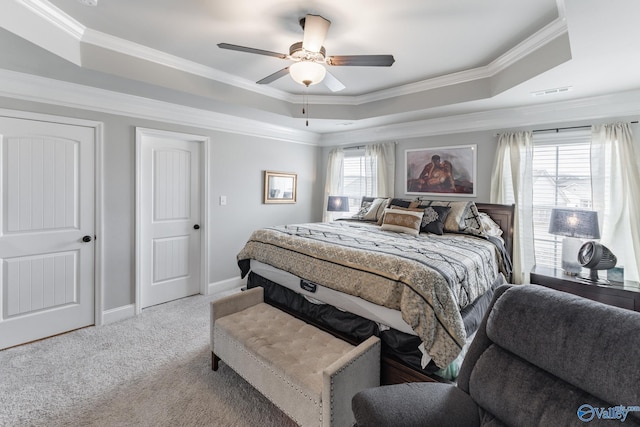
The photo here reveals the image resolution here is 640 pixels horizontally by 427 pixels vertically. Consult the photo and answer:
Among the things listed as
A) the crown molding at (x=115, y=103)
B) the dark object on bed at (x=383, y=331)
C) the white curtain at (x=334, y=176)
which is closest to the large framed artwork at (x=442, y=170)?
the white curtain at (x=334, y=176)

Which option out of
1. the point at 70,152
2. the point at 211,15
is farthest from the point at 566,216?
the point at 70,152

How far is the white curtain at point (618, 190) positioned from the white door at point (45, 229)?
17.3 feet

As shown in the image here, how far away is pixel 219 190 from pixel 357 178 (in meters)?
2.35

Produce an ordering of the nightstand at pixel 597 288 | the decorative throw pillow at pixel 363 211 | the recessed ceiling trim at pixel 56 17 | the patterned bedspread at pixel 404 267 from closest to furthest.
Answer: the patterned bedspread at pixel 404 267, the recessed ceiling trim at pixel 56 17, the nightstand at pixel 597 288, the decorative throw pillow at pixel 363 211

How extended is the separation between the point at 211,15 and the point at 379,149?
3.18 m

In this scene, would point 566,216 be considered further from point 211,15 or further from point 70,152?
point 70,152

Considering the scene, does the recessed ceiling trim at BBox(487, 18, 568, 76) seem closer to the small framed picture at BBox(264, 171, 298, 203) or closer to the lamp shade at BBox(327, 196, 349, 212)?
the lamp shade at BBox(327, 196, 349, 212)

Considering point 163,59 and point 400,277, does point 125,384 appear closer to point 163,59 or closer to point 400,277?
point 400,277

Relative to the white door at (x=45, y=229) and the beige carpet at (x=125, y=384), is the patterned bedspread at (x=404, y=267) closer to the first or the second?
the beige carpet at (x=125, y=384)

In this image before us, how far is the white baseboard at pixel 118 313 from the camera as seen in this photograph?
3.19m

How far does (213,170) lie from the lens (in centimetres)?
406

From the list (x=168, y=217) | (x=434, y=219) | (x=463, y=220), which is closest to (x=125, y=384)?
(x=168, y=217)

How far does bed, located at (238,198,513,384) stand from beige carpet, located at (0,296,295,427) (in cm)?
78

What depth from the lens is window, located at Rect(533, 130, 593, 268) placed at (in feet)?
10.5
